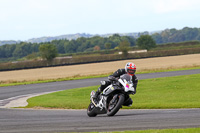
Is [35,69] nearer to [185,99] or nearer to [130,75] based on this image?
[185,99]

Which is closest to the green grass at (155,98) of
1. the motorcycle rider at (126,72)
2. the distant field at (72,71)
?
the motorcycle rider at (126,72)

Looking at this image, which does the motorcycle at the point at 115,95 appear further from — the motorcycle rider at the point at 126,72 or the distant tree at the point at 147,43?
the distant tree at the point at 147,43

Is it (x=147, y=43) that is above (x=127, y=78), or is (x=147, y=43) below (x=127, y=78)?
below

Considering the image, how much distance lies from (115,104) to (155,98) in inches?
354

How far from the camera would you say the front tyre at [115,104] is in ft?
41.4

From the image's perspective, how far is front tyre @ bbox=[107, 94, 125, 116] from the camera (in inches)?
496

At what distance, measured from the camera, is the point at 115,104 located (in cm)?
1284

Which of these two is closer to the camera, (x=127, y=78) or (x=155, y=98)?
(x=127, y=78)

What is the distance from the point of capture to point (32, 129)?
10523 millimetres

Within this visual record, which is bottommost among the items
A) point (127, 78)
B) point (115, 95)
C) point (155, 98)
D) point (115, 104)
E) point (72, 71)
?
point (72, 71)

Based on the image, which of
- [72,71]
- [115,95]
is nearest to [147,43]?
[72,71]

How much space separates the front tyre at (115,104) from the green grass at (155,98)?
4676 mm

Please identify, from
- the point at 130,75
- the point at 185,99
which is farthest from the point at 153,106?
the point at 130,75

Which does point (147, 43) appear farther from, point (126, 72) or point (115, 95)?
point (115, 95)
